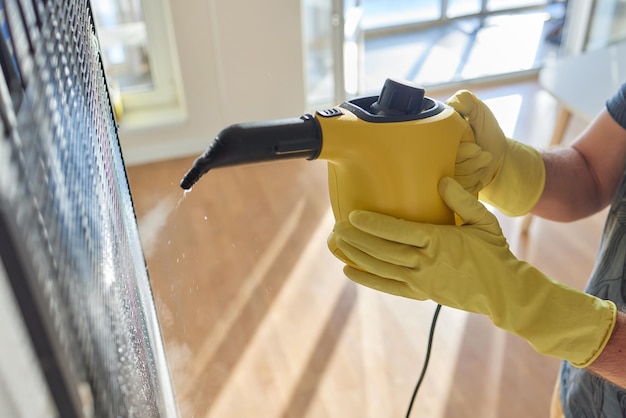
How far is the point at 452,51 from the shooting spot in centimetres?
338

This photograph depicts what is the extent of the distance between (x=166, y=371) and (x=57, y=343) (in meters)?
0.65

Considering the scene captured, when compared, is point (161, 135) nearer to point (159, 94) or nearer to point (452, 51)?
point (159, 94)

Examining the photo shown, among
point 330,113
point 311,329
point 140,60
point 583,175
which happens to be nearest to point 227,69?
point 140,60

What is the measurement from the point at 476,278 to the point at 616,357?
18 cm

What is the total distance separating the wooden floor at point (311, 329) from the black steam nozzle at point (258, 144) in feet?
1.56

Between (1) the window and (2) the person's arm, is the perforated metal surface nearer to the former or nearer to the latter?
(2) the person's arm

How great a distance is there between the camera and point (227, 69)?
239cm

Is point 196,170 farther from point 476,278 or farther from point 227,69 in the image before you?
point 227,69

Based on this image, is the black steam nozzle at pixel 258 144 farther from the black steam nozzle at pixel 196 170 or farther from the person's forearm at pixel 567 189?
the person's forearm at pixel 567 189

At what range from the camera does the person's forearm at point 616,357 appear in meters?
0.70

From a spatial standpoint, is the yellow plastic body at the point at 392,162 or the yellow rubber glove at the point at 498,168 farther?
the yellow rubber glove at the point at 498,168

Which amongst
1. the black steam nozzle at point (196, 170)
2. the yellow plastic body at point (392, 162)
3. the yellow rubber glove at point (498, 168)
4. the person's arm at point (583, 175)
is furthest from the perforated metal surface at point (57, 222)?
the person's arm at point (583, 175)

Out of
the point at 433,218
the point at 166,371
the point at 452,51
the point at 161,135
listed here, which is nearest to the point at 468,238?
→ the point at 433,218

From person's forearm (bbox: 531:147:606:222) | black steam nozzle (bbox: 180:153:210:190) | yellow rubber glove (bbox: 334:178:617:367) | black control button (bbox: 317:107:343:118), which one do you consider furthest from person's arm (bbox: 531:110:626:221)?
black steam nozzle (bbox: 180:153:210:190)
